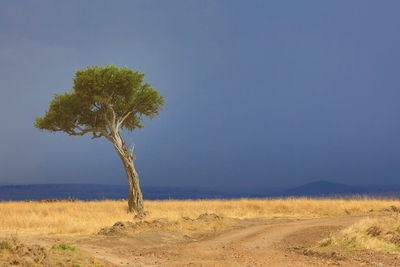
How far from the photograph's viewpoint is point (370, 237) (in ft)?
57.1

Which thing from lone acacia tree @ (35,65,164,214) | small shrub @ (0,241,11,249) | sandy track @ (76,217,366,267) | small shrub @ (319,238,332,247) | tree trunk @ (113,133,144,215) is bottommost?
sandy track @ (76,217,366,267)

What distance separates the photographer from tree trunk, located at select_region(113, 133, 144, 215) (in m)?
30.9

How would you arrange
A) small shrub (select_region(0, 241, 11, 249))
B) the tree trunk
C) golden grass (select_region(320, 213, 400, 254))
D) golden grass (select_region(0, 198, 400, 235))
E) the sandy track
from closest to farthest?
small shrub (select_region(0, 241, 11, 249)), the sandy track, golden grass (select_region(320, 213, 400, 254)), golden grass (select_region(0, 198, 400, 235)), the tree trunk

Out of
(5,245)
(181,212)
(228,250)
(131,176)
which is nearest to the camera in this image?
(5,245)

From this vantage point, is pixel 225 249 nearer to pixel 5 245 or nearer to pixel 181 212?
pixel 5 245

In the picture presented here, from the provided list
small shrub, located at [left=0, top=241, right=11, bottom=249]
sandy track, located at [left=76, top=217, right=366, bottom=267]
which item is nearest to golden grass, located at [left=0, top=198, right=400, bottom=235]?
sandy track, located at [left=76, top=217, right=366, bottom=267]

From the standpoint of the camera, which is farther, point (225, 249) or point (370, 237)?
point (370, 237)

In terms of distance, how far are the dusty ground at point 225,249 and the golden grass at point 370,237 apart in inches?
30.0

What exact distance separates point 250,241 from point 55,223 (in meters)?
10.6

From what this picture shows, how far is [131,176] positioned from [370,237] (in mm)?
17600

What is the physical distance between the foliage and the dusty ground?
14132mm

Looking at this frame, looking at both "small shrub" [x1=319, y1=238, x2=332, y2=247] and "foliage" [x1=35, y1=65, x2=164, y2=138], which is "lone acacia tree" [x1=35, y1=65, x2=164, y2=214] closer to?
"foliage" [x1=35, y1=65, x2=164, y2=138]

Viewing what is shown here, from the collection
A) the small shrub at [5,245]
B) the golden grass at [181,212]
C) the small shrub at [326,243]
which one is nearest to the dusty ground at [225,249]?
the small shrub at [326,243]

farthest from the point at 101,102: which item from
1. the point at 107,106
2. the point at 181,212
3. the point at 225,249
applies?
the point at 225,249
